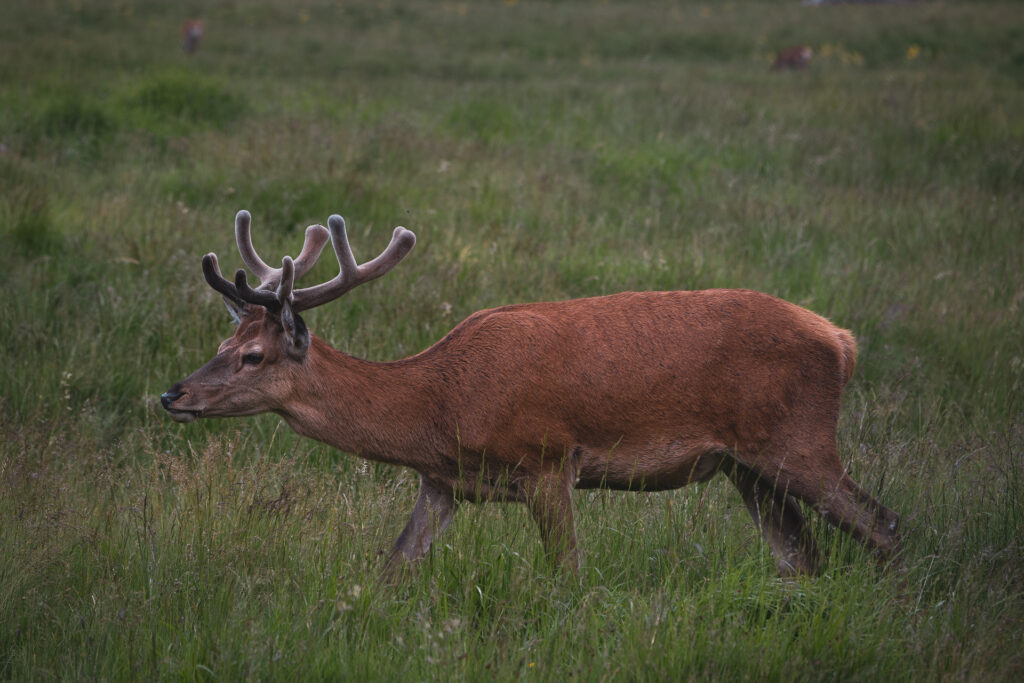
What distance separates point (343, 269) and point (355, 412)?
24.4 inches

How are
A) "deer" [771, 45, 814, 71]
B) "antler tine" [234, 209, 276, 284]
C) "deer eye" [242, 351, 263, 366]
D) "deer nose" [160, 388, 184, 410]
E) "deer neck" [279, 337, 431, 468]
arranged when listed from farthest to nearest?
"deer" [771, 45, 814, 71] → "antler tine" [234, 209, 276, 284] → "deer neck" [279, 337, 431, 468] → "deer eye" [242, 351, 263, 366] → "deer nose" [160, 388, 184, 410]

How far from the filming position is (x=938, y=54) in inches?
936

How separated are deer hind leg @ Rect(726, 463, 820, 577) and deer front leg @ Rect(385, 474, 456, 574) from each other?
4.09 feet

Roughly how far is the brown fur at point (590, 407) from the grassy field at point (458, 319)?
0.74ft

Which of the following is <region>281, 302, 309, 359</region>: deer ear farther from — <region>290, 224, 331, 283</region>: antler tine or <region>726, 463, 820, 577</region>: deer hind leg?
<region>726, 463, 820, 577</region>: deer hind leg

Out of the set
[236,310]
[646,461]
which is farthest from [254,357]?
[646,461]

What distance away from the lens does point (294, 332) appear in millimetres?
4184

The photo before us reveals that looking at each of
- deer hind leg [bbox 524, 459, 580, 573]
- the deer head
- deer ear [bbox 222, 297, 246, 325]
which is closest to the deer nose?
the deer head

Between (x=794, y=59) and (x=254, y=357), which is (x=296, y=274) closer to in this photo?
(x=254, y=357)

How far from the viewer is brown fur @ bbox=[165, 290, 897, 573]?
13.9ft

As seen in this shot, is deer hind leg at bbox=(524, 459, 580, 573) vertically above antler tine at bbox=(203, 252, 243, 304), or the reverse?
antler tine at bbox=(203, 252, 243, 304)

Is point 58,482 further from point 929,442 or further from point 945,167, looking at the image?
point 945,167

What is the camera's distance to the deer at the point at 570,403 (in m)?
4.20


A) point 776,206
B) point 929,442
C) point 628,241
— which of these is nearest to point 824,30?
point 776,206
